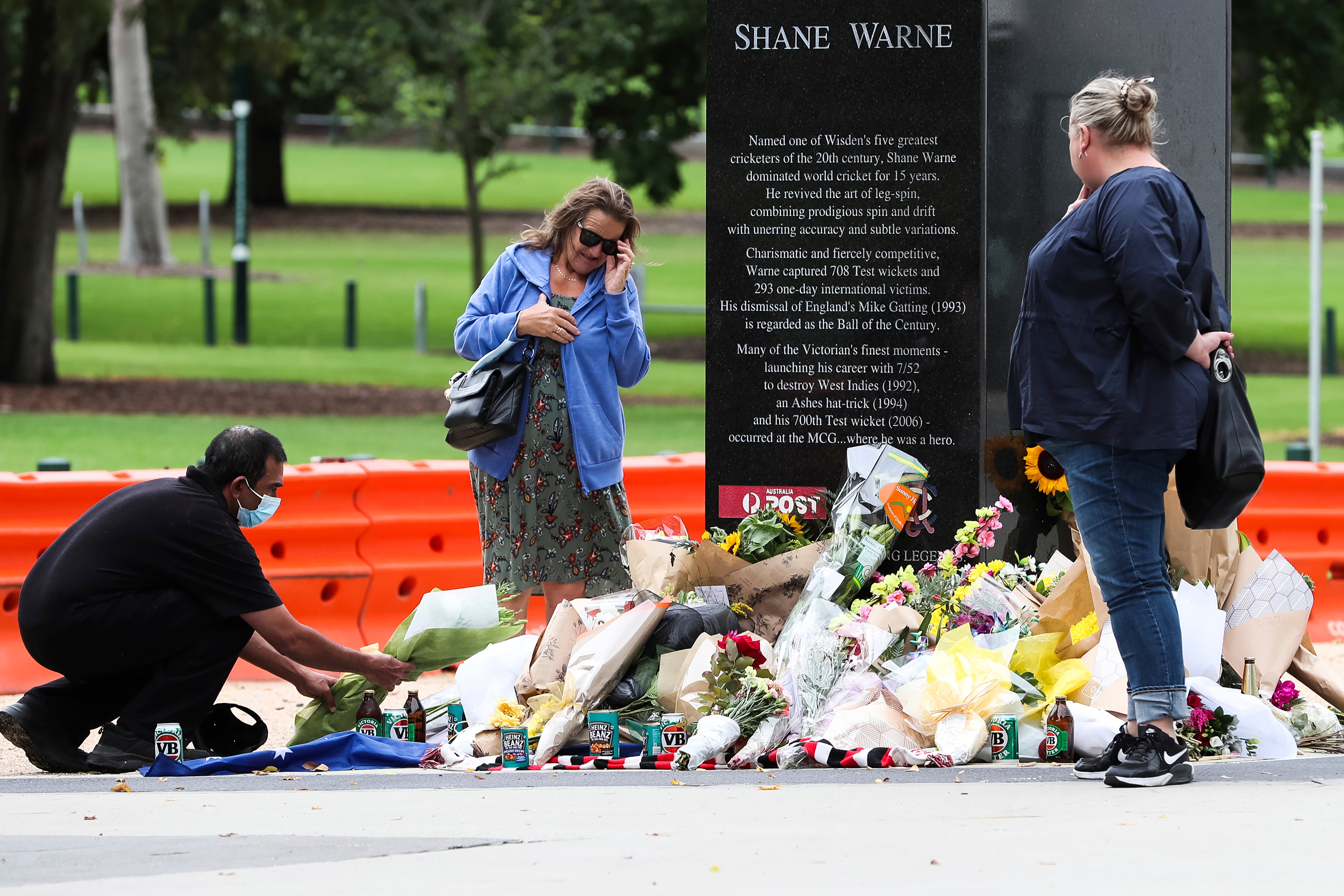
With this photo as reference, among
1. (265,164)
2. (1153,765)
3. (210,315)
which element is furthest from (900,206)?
(265,164)

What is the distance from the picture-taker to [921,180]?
19.5 ft

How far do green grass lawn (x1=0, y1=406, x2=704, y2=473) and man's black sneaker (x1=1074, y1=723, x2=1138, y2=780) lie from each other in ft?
29.0

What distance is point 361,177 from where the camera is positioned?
57812 mm

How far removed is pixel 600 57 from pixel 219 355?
732cm

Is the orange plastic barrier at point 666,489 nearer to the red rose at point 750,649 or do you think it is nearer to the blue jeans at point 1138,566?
the red rose at point 750,649

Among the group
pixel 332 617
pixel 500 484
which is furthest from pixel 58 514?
pixel 500 484

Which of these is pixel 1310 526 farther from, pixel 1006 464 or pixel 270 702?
pixel 270 702

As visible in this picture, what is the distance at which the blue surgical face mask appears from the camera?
17.8ft

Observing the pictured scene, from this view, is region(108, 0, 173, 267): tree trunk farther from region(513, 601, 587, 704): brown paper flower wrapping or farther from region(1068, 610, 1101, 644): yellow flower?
region(1068, 610, 1101, 644): yellow flower

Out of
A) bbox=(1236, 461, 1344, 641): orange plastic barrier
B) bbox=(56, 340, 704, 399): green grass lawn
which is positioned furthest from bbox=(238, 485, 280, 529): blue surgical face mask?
bbox=(56, 340, 704, 399): green grass lawn

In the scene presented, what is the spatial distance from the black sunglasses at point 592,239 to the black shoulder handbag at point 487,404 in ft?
1.41

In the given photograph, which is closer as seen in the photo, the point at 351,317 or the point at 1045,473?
the point at 1045,473

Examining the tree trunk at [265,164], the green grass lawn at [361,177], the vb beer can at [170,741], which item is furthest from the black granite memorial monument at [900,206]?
the tree trunk at [265,164]

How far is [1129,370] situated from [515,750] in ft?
6.66
